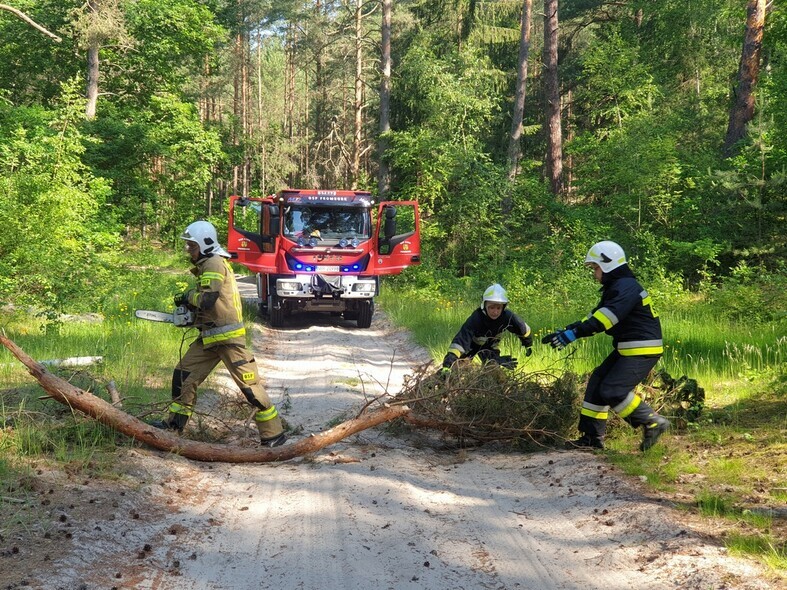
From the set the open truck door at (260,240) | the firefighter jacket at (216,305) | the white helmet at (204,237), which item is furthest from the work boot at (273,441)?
the open truck door at (260,240)

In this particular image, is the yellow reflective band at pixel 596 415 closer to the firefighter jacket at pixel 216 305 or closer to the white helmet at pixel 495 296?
the white helmet at pixel 495 296

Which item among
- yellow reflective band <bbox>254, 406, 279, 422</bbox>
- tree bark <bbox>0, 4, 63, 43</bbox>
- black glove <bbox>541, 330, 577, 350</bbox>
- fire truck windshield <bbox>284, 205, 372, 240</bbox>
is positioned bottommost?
yellow reflective band <bbox>254, 406, 279, 422</bbox>

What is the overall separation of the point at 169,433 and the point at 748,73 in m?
17.3

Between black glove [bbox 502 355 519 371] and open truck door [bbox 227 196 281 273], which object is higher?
open truck door [bbox 227 196 281 273]

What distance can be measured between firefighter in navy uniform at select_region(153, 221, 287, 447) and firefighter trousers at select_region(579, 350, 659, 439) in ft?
9.09

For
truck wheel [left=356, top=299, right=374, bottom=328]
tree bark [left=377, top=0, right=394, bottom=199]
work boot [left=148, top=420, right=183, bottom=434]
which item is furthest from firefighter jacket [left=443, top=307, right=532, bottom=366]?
tree bark [left=377, top=0, right=394, bottom=199]

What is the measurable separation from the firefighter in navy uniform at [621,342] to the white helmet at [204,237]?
9.89ft

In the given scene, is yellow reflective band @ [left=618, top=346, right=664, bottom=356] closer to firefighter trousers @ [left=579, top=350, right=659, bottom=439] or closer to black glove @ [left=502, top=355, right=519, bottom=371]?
firefighter trousers @ [left=579, top=350, right=659, bottom=439]

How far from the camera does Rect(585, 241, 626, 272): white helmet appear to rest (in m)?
6.64

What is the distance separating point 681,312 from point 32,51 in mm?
22611

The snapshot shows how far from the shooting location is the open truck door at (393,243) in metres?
15.3

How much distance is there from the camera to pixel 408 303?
18406 millimetres

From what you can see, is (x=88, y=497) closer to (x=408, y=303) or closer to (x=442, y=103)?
(x=408, y=303)

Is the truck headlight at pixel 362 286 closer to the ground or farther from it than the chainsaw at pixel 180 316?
closer to the ground
